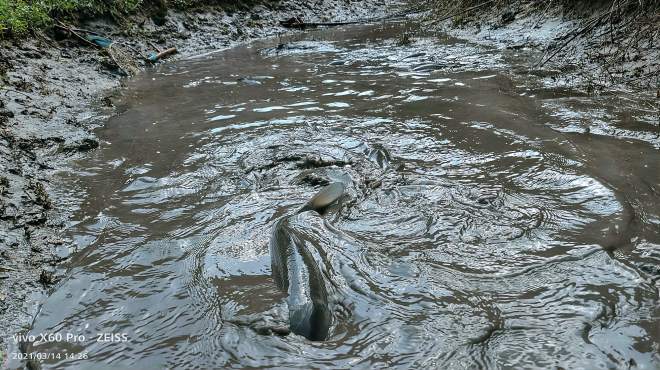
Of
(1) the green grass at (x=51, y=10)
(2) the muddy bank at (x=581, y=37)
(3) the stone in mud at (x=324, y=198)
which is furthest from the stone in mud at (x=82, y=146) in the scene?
(2) the muddy bank at (x=581, y=37)

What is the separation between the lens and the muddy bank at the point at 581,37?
6125 mm

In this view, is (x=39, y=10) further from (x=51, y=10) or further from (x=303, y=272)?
(x=303, y=272)

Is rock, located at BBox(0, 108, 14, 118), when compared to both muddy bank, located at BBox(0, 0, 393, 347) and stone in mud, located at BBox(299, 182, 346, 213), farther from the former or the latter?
stone in mud, located at BBox(299, 182, 346, 213)

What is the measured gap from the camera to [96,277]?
9.62 feet

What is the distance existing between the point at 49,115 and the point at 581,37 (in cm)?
747

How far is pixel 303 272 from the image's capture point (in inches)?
106

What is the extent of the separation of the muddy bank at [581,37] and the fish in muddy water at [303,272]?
169 inches

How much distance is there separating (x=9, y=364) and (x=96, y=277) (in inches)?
27.9

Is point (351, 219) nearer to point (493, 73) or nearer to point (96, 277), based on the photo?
point (96, 277)

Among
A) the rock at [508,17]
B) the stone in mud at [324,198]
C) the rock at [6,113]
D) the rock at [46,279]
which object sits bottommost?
the rock at [46,279]

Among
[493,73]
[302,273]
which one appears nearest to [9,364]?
[302,273]

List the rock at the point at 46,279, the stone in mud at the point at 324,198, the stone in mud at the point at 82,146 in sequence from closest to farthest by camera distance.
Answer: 1. the rock at the point at 46,279
2. the stone in mud at the point at 324,198
3. the stone in mud at the point at 82,146

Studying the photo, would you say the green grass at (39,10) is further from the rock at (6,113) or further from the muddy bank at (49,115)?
the rock at (6,113)

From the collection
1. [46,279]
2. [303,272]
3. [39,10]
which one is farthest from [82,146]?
[39,10]
